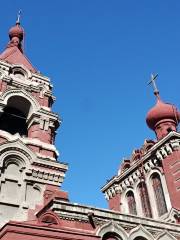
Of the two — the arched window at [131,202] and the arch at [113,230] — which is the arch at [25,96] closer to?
the arch at [113,230]

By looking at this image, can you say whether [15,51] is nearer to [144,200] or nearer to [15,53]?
[15,53]

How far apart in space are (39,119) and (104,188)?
371 inches

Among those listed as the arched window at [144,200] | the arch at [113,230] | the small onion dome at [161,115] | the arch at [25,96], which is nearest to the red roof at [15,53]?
the arch at [25,96]

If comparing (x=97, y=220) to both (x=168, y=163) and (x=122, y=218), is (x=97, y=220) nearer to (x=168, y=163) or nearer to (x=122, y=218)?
(x=122, y=218)

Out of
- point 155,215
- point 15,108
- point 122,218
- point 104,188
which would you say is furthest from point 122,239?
point 104,188

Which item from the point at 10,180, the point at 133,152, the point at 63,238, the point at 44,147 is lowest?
the point at 63,238

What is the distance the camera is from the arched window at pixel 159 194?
23.6 metres

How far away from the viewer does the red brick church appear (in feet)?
50.8

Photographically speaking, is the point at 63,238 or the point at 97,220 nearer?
the point at 63,238

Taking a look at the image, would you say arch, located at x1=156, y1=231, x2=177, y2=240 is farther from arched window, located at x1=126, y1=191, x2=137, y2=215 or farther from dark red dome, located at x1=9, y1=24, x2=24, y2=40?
dark red dome, located at x1=9, y1=24, x2=24, y2=40

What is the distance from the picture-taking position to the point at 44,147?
69.0ft

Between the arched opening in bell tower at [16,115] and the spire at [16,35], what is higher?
the spire at [16,35]

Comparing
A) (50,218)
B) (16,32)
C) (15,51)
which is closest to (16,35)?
(16,32)

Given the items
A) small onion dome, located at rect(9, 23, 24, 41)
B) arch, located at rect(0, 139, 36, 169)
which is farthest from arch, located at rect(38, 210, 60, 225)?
small onion dome, located at rect(9, 23, 24, 41)
